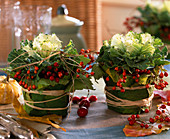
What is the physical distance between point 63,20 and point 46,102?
50.6 inches

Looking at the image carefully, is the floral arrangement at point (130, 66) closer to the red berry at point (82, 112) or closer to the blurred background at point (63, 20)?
the red berry at point (82, 112)

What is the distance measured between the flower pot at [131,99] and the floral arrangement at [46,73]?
10cm

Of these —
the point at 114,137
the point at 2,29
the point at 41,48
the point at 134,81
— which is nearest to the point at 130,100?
the point at 134,81

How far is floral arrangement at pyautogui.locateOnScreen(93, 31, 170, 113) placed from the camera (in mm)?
648

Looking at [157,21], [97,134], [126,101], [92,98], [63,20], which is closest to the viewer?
[97,134]

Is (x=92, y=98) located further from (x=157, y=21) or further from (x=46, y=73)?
(x=157, y=21)

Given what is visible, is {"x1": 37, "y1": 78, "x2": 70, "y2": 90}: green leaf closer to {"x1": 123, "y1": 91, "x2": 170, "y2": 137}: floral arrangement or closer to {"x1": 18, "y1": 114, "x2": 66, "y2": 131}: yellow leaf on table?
{"x1": 18, "y1": 114, "x2": 66, "y2": 131}: yellow leaf on table

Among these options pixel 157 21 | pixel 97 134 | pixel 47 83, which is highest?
pixel 157 21

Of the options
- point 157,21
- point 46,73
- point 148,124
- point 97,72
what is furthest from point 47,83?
point 157,21

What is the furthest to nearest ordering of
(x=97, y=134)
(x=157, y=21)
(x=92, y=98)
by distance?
(x=157, y=21) < (x=92, y=98) < (x=97, y=134)

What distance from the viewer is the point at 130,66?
0.63 metres

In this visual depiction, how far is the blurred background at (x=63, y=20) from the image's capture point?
4.84ft

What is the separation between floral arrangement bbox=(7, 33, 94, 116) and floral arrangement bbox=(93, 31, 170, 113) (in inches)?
2.2

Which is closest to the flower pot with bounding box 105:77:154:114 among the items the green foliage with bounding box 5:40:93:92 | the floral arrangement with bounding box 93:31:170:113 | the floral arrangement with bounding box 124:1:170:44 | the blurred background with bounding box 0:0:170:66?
the floral arrangement with bounding box 93:31:170:113
